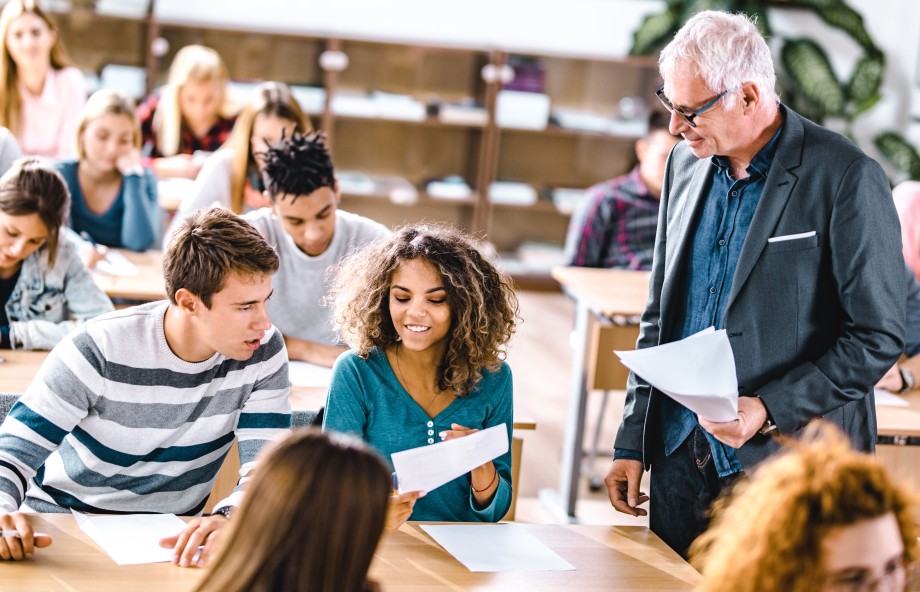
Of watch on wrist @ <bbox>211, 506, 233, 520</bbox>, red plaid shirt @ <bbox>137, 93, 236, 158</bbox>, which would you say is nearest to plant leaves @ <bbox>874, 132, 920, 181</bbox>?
red plaid shirt @ <bbox>137, 93, 236, 158</bbox>

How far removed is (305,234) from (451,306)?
99 centimetres

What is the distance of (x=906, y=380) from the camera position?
325 centimetres

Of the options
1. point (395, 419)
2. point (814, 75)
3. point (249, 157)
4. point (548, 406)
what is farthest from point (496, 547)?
point (814, 75)

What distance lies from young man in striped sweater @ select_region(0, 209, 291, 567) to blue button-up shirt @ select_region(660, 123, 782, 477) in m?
0.78

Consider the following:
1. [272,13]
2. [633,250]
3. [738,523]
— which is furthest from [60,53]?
[738,523]

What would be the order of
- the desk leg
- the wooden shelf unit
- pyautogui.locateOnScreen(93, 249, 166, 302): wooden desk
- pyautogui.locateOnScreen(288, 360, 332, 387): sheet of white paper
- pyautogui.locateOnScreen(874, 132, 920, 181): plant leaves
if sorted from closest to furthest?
pyautogui.locateOnScreen(288, 360, 332, 387): sheet of white paper → pyautogui.locateOnScreen(93, 249, 166, 302): wooden desk → the desk leg → pyautogui.locateOnScreen(874, 132, 920, 181): plant leaves → the wooden shelf unit

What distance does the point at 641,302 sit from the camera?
152 inches

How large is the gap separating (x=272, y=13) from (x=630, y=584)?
228 inches

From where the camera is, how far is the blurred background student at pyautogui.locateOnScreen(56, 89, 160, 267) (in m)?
4.05

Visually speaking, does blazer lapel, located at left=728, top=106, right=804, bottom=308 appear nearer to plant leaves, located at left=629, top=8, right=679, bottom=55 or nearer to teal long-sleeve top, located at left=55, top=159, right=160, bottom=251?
teal long-sleeve top, located at left=55, top=159, right=160, bottom=251

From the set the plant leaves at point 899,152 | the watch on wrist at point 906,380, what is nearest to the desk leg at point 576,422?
the watch on wrist at point 906,380

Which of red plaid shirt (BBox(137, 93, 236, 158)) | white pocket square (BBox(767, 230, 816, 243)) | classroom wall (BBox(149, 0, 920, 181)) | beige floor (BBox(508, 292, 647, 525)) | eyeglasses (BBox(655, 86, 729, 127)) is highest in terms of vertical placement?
classroom wall (BBox(149, 0, 920, 181))

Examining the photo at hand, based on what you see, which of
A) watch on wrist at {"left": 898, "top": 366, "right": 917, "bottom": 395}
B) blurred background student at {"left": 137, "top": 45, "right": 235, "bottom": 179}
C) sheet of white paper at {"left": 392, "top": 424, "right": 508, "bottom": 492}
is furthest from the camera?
blurred background student at {"left": 137, "top": 45, "right": 235, "bottom": 179}

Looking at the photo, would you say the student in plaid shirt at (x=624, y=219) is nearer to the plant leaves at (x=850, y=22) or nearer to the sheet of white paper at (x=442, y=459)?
the sheet of white paper at (x=442, y=459)
